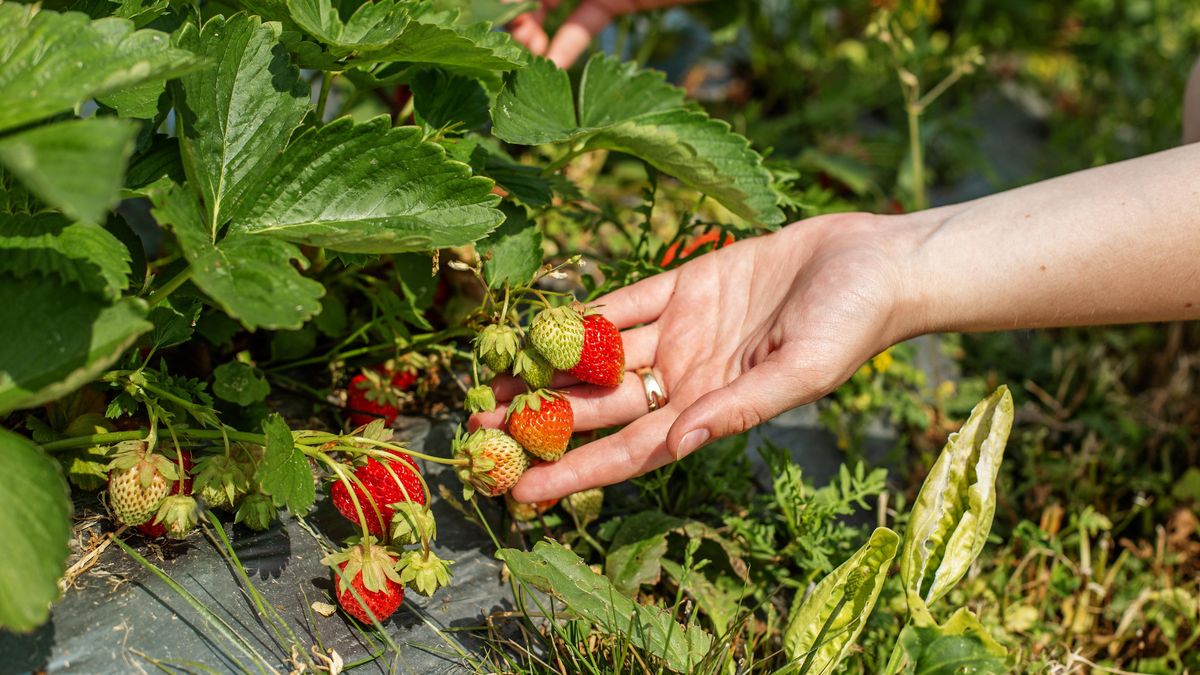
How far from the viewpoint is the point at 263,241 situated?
124 centimetres

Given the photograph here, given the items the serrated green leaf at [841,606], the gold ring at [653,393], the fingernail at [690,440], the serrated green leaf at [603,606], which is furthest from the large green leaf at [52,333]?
the serrated green leaf at [841,606]

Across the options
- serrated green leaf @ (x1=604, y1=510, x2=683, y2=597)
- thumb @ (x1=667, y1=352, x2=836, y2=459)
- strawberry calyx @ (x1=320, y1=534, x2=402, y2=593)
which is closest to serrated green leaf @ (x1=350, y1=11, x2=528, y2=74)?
thumb @ (x1=667, y1=352, x2=836, y2=459)

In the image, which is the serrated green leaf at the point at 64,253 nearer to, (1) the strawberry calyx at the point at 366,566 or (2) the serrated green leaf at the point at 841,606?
(1) the strawberry calyx at the point at 366,566

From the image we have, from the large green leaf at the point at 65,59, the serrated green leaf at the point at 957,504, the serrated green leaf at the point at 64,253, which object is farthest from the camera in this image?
the serrated green leaf at the point at 957,504

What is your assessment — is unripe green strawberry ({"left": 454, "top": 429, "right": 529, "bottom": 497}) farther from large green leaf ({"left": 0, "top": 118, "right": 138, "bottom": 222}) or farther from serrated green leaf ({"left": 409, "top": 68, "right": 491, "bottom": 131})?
large green leaf ({"left": 0, "top": 118, "right": 138, "bottom": 222})

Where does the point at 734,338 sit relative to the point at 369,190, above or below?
below

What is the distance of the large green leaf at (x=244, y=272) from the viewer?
1.12 m

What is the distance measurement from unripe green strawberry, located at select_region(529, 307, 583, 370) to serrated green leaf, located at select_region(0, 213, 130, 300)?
1.81ft

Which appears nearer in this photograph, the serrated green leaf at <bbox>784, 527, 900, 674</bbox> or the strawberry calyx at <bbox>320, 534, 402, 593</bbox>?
the strawberry calyx at <bbox>320, 534, 402, 593</bbox>

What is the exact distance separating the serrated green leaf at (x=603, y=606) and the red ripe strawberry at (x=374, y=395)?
435 mm

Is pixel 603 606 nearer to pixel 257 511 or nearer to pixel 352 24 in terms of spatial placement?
pixel 257 511

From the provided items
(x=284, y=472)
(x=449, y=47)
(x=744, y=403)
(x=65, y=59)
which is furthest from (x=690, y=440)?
(x=65, y=59)

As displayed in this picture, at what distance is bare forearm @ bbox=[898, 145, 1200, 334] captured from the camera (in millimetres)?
Result: 1653

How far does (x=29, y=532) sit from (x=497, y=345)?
26.3 inches
